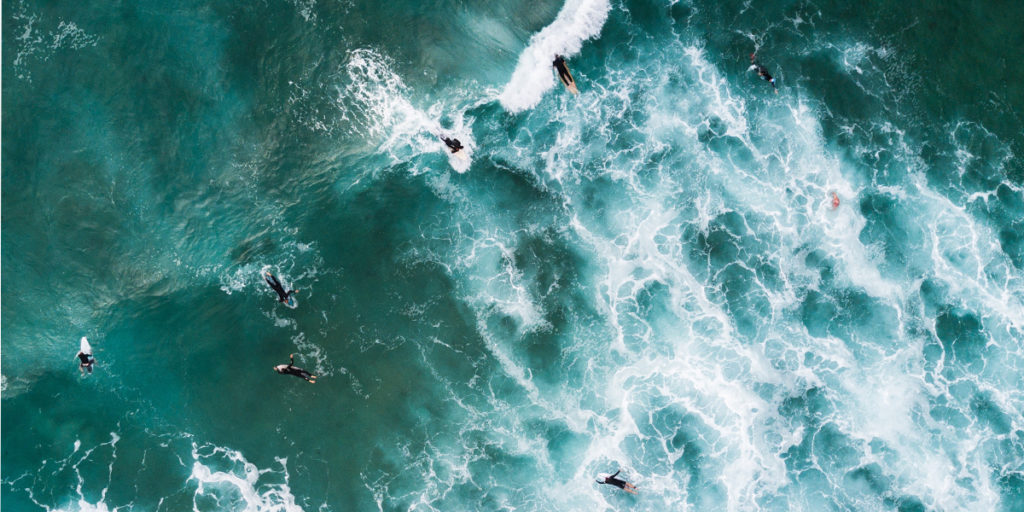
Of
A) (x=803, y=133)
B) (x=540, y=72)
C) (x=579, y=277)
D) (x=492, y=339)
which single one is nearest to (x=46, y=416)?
(x=492, y=339)

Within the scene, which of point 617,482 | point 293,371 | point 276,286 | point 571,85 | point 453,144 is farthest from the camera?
point 571,85

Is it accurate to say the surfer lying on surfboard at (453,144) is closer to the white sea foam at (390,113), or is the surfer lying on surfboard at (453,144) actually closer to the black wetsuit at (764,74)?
the white sea foam at (390,113)

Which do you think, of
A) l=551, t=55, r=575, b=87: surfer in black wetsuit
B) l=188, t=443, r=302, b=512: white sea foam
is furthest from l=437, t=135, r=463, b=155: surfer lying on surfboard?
l=188, t=443, r=302, b=512: white sea foam

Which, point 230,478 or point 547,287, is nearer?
point 547,287

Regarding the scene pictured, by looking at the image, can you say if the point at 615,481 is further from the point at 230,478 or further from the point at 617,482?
the point at 230,478

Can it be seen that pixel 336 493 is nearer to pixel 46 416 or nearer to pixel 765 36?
pixel 46 416

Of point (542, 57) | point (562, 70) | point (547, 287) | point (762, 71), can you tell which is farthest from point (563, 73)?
point (547, 287)
